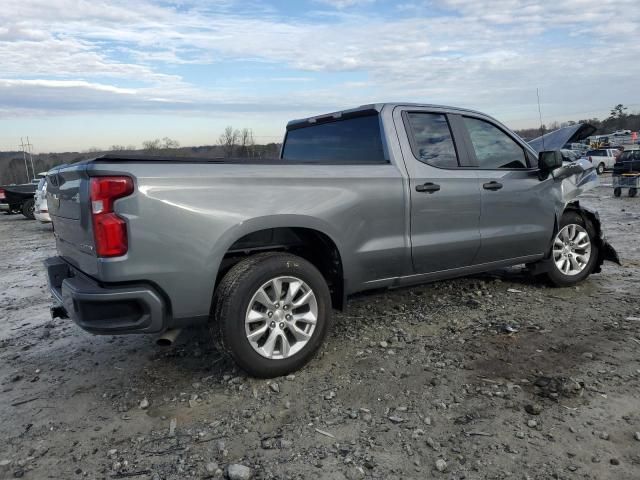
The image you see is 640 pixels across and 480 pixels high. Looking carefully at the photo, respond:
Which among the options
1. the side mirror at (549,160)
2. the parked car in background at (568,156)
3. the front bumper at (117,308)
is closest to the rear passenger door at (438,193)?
the side mirror at (549,160)

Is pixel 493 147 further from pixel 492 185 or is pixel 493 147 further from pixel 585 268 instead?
pixel 585 268

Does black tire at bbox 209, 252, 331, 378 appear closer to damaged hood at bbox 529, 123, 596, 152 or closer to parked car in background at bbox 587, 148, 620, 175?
damaged hood at bbox 529, 123, 596, 152

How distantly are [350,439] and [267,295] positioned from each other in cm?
112

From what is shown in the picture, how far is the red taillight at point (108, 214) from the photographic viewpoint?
301cm

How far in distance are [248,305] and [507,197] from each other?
2801 millimetres

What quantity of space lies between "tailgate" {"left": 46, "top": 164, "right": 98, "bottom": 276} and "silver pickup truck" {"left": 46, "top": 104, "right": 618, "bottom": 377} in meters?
0.02

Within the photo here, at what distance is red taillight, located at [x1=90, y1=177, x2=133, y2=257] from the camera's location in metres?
3.01

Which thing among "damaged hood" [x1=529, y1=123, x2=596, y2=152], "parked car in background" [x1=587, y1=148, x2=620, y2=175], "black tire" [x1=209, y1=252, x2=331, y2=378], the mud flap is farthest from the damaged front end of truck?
"parked car in background" [x1=587, y1=148, x2=620, y2=175]

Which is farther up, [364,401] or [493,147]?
[493,147]

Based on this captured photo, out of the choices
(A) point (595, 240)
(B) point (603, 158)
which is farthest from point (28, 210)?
(B) point (603, 158)

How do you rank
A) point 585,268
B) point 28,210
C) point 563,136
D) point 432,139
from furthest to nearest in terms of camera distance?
point 28,210 → point 563,136 → point 585,268 → point 432,139

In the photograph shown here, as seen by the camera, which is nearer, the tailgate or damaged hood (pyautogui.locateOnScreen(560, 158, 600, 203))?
the tailgate

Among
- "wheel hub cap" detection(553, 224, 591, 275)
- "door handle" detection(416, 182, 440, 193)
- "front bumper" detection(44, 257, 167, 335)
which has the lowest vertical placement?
"wheel hub cap" detection(553, 224, 591, 275)

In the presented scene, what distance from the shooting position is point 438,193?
434cm
